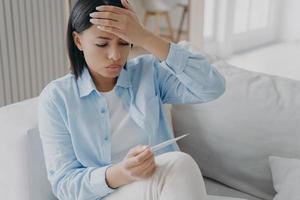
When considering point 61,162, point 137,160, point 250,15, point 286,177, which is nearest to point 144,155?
point 137,160

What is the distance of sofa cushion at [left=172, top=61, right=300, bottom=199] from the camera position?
4.97ft

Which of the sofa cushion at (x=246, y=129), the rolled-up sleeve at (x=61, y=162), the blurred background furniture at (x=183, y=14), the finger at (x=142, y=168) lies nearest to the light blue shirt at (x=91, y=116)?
the rolled-up sleeve at (x=61, y=162)

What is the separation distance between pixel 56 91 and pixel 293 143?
0.73 meters

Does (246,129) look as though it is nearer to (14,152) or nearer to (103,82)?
(103,82)

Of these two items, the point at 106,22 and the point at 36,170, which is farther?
the point at 36,170

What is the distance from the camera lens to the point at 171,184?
115 centimetres

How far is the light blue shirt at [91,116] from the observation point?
1254mm

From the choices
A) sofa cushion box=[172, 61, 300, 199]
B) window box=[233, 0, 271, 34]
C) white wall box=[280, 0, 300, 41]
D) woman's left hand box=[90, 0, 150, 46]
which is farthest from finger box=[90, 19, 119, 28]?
white wall box=[280, 0, 300, 41]

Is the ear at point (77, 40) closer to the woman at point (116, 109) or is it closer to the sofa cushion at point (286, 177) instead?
the woman at point (116, 109)

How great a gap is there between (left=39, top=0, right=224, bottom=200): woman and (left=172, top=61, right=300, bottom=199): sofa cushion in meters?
0.24

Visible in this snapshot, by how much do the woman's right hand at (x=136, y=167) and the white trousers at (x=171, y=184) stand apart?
2 centimetres

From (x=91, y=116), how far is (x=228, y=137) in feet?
1.64

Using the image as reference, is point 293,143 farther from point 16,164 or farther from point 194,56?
point 16,164

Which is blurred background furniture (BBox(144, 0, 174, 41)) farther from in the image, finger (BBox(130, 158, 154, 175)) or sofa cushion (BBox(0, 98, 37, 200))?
finger (BBox(130, 158, 154, 175))
